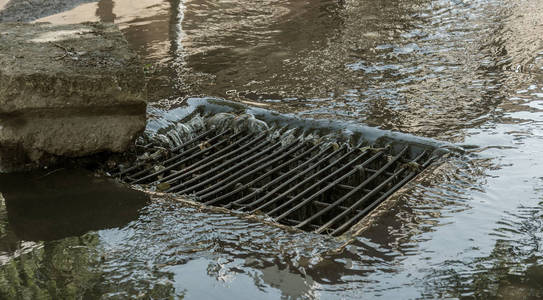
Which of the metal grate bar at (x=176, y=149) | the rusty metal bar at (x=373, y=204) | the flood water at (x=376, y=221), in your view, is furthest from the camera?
the metal grate bar at (x=176, y=149)

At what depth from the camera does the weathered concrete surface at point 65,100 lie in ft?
15.8

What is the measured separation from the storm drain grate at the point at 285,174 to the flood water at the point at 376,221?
431mm

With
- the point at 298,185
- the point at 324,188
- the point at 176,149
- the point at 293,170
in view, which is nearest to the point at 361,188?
the point at 324,188

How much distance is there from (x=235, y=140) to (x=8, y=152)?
1993mm

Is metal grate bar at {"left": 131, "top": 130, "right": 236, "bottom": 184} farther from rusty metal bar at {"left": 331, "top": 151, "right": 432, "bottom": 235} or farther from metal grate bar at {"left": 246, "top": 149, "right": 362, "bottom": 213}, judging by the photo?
rusty metal bar at {"left": 331, "top": 151, "right": 432, "bottom": 235}

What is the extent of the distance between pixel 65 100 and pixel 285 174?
1.83 m

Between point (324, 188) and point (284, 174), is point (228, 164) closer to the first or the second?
point (284, 174)

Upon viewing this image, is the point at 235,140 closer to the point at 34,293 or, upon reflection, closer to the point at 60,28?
the point at 60,28

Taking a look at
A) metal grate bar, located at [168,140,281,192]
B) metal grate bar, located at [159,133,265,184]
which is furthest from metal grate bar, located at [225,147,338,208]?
metal grate bar, located at [159,133,265,184]

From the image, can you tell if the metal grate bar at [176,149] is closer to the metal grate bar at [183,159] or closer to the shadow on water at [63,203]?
the metal grate bar at [183,159]

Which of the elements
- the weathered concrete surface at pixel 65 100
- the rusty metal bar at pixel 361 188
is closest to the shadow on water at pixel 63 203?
the weathered concrete surface at pixel 65 100

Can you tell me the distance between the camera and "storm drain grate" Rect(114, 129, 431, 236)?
15.3 feet

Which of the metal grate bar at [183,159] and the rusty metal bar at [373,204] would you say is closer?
the rusty metal bar at [373,204]

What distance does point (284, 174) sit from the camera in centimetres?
499
